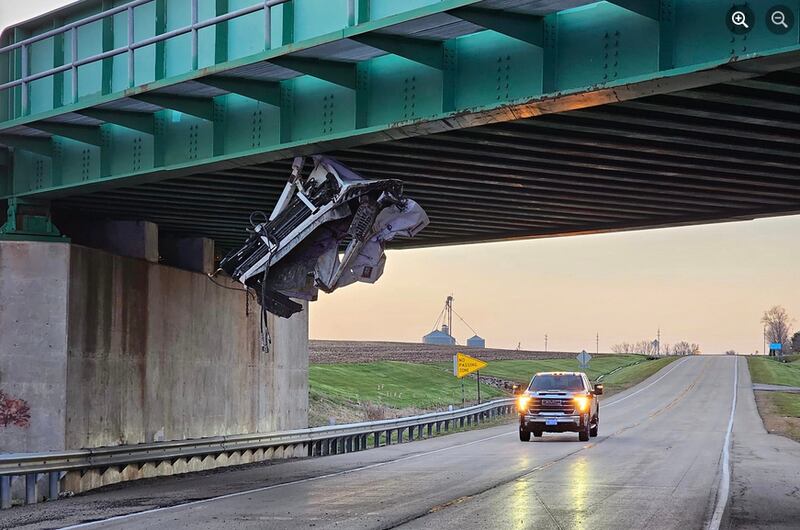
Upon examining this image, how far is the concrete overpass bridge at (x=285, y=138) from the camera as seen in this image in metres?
14.2

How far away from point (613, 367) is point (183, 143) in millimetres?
100034

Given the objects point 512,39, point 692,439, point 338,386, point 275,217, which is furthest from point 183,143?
point 338,386

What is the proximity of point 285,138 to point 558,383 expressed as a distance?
16811 millimetres

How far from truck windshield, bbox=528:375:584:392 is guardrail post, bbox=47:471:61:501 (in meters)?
16.3

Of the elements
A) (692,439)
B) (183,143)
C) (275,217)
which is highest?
→ (183,143)

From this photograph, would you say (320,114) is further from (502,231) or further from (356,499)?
(502,231)

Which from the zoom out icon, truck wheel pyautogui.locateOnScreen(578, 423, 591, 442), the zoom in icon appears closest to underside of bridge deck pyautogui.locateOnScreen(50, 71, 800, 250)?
the zoom in icon

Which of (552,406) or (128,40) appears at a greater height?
(128,40)

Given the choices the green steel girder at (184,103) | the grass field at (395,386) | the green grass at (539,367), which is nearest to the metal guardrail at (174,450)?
the green steel girder at (184,103)

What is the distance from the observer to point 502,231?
27.4m

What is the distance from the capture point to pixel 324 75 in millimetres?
16406

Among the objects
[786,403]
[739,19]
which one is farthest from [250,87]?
[786,403]

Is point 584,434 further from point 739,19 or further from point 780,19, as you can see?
point 780,19

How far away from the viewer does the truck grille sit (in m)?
31.4
